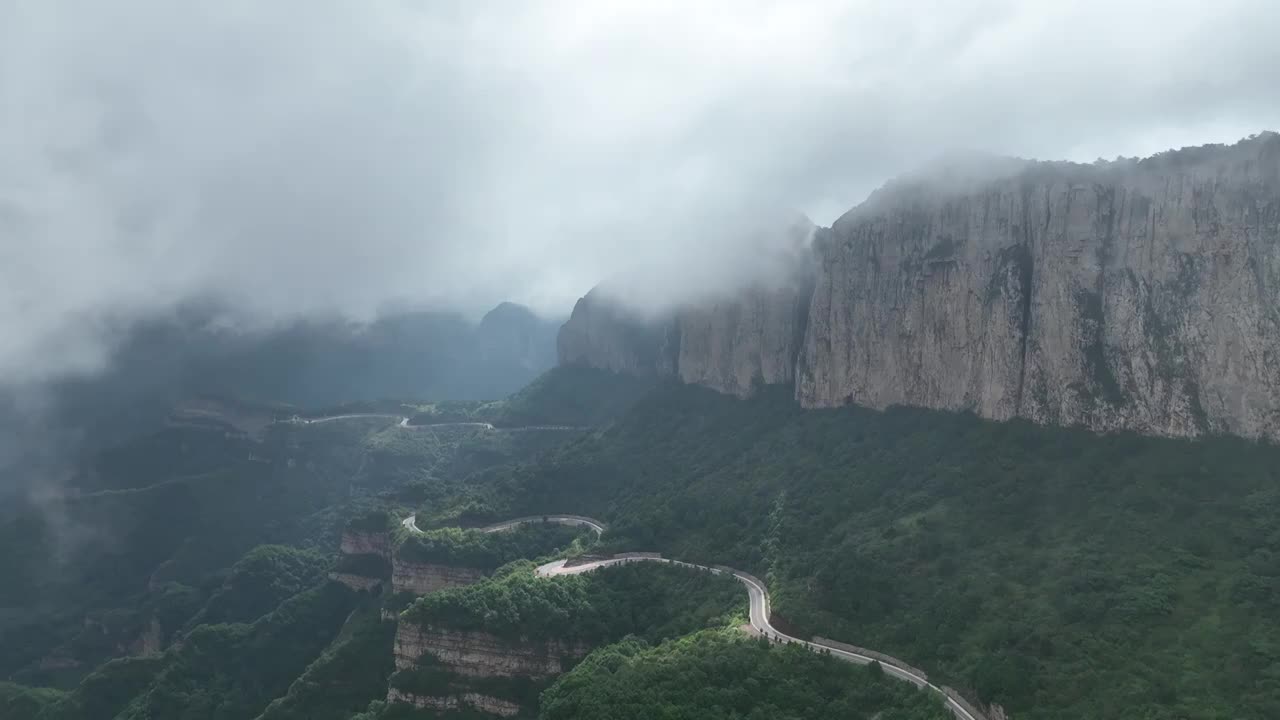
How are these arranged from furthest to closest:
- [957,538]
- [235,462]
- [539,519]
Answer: [235,462], [539,519], [957,538]

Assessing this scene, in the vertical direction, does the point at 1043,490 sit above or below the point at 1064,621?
above

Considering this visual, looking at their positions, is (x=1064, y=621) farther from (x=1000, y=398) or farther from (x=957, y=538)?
(x=1000, y=398)

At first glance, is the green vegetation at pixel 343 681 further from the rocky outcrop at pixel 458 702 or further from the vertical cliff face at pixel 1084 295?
the vertical cliff face at pixel 1084 295

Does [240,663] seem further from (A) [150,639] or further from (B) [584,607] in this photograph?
(B) [584,607]

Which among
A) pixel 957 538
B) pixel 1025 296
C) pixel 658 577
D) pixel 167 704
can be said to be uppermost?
pixel 1025 296

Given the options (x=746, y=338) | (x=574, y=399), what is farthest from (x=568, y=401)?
(x=746, y=338)

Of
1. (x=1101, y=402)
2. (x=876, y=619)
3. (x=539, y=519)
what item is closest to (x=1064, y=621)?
(x=876, y=619)

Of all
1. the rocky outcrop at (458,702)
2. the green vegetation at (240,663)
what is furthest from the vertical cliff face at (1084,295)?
the green vegetation at (240,663)
